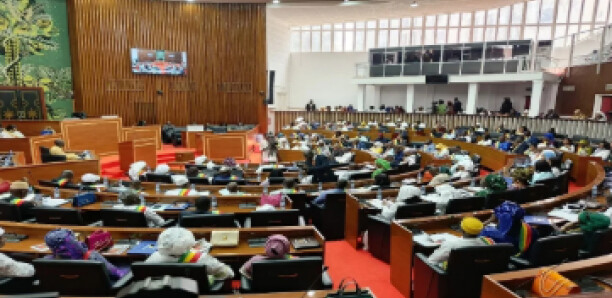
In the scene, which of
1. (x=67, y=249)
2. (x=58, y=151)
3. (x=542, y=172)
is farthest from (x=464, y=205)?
(x=58, y=151)

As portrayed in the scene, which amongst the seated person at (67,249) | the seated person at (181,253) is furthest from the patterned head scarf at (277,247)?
the seated person at (67,249)

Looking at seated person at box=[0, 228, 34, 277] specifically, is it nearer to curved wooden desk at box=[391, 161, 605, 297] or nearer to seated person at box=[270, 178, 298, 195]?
seated person at box=[270, 178, 298, 195]

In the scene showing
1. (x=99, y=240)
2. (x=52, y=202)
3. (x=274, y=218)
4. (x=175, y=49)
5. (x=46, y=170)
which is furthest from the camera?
(x=175, y=49)

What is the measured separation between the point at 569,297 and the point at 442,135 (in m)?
13.0

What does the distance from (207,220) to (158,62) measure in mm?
13311

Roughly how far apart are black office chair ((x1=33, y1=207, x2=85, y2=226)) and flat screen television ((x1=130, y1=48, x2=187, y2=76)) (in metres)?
12.0

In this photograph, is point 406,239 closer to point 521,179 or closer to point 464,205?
point 464,205

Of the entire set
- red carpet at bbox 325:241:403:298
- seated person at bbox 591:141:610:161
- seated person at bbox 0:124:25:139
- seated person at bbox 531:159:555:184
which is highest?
seated person at bbox 0:124:25:139

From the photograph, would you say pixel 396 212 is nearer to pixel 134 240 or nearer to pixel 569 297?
pixel 569 297

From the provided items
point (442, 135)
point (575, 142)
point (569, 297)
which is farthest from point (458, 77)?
point (569, 297)

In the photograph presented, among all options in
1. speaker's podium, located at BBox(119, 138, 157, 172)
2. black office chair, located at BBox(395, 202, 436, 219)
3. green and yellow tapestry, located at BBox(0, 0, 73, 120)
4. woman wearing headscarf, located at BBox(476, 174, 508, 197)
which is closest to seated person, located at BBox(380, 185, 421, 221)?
black office chair, located at BBox(395, 202, 436, 219)

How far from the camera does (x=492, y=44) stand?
58.6 ft

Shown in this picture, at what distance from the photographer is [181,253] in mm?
2951

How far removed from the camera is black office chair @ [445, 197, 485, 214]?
192 inches
